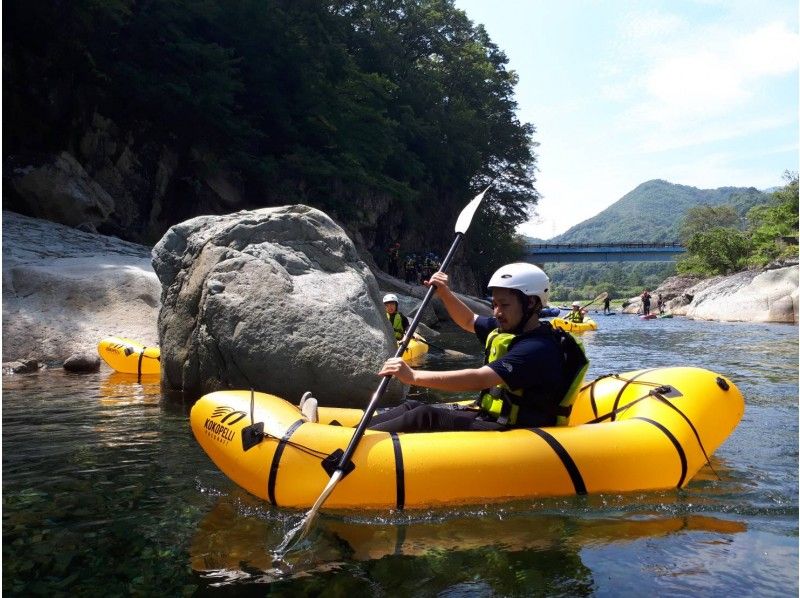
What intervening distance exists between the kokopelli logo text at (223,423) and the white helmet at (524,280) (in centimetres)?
166

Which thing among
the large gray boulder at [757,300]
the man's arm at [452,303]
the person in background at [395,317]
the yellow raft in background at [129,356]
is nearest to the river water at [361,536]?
the man's arm at [452,303]

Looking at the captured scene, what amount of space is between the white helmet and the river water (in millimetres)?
1146

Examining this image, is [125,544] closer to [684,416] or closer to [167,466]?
[167,466]

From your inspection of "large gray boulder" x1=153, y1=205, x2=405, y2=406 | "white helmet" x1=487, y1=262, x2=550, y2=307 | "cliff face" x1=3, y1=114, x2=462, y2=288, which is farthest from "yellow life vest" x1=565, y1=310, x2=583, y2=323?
"white helmet" x1=487, y1=262, x2=550, y2=307

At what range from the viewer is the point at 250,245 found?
6648 millimetres

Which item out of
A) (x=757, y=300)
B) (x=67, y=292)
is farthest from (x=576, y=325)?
(x=67, y=292)

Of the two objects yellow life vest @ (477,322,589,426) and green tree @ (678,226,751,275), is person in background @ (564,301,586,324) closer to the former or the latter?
yellow life vest @ (477,322,589,426)

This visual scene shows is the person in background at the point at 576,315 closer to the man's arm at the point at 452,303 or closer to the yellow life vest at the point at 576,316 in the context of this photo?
the yellow life vest at the point at 576,316

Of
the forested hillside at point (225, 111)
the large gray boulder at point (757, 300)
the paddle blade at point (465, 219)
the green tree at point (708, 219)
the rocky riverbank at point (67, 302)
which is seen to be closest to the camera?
the paddle blade at point (465, 219)

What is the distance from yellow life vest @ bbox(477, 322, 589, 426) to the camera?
151 inches

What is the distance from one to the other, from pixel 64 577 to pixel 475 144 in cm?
3139

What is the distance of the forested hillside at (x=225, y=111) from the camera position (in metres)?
14.1

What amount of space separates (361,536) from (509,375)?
113 cm

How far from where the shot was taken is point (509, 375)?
3594 mm
